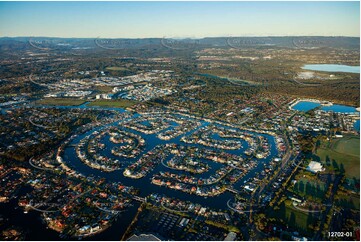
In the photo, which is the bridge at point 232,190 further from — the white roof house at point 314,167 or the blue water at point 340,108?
the blue water at point 340,108

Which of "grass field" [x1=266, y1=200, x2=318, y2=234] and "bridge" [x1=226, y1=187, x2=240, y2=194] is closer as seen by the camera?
"grass field" [x1=266, y1=200, x2=318, y2=234]

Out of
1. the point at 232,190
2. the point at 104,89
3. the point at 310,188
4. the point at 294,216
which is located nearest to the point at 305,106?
the point at 310,188

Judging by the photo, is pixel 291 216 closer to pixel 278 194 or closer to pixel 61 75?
pixel 278 194

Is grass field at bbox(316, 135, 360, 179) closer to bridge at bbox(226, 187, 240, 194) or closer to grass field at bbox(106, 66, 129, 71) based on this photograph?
bridge at bbox(226, 187, 240, 194)

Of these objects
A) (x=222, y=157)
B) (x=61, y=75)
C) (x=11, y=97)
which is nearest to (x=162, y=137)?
(x=222, y=157)

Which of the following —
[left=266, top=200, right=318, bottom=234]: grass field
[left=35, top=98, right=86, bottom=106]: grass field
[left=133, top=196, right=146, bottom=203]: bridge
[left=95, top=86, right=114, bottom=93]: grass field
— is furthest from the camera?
[left=95, top=86, right=114, bottom=93]: grass field

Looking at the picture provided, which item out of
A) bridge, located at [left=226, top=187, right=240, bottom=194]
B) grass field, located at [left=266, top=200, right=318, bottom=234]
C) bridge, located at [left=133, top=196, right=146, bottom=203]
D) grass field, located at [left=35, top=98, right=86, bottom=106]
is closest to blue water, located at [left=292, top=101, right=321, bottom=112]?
bridge, located at [left=226, top=187, right=240, bottom=194]

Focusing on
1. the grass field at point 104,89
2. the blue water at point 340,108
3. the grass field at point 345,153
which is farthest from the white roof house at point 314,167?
the grass field at point 104,89
